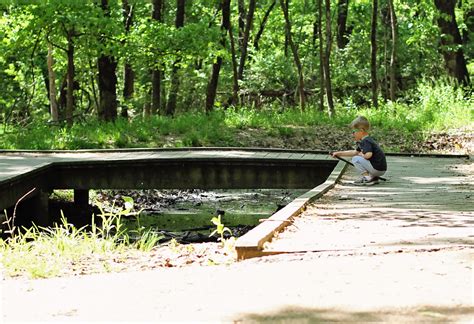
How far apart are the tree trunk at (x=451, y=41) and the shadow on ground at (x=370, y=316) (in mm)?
21056

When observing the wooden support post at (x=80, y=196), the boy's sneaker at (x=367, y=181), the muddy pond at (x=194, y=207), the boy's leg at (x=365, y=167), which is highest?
the boy's leg at (x=365, y=167)

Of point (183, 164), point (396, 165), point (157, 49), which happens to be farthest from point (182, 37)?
point (396, 165)

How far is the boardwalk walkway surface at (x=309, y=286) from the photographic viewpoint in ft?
14.1

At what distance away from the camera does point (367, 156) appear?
11.5m

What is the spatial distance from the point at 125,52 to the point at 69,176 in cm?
766

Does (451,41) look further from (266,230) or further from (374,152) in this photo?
(266,230)

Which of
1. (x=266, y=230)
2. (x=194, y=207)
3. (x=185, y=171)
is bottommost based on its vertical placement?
(x=194, y=207)

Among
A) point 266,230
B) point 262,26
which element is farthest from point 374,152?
point 262,26

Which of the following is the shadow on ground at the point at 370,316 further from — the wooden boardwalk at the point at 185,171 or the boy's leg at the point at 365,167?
the wooden boardwalk at the point at 185,171

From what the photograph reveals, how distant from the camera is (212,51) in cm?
2369

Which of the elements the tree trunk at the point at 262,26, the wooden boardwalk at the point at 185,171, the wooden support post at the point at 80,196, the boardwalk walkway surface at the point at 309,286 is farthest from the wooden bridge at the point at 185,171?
the tree trunk at the point at 262,26

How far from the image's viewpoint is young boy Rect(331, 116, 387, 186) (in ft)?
37.5

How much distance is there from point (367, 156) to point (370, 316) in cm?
746

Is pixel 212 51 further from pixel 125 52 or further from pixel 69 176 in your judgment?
pixel 69 176
